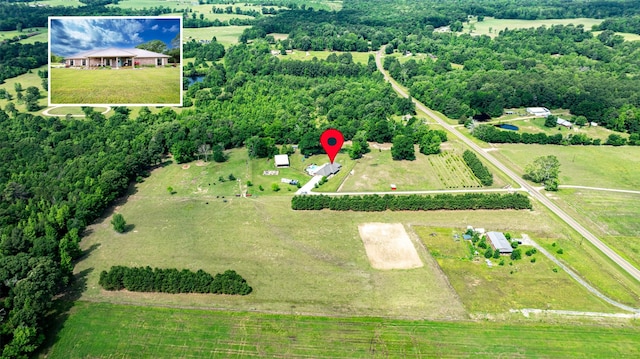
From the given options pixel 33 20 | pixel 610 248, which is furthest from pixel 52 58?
pixel 33 20

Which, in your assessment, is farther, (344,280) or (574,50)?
(574,50)

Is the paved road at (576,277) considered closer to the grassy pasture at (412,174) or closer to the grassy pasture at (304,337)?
the grassy pasture at (304,337)

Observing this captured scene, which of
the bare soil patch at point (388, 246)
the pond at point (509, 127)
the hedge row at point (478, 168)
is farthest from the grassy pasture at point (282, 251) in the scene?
the pond at point (509, 127)

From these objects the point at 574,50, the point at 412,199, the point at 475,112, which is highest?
the point at 574,50

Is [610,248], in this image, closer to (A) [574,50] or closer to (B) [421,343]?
(B) [421,343]

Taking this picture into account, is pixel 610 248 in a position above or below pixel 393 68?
below

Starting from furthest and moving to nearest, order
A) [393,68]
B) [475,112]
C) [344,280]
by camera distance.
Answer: [393,68], [475,112], [344,280]
